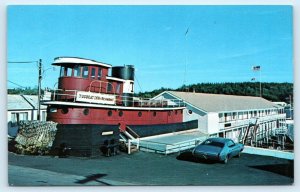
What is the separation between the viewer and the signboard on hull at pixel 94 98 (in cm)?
532

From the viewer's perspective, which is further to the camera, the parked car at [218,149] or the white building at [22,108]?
the parked car at [218,149]

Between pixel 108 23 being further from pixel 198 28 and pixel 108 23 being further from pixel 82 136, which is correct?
pixel 82 136

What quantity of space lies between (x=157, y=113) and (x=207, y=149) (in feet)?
2.92

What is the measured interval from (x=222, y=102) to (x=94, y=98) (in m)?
1.83

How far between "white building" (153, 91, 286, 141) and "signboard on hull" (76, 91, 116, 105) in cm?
67

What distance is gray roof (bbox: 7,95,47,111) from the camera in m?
5.12

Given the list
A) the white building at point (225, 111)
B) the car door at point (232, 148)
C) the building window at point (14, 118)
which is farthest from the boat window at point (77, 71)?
the car door at point (232, 148)

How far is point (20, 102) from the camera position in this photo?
5.19 metres

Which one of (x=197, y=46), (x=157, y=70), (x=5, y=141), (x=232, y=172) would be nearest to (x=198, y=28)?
(x=197, y=46)

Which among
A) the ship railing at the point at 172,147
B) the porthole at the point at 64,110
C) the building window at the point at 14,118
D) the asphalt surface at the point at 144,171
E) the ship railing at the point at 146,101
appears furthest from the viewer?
the ship railing at the point at 146,101

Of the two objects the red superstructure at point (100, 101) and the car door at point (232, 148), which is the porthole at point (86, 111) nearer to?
the red superstructure at point (100, 101)

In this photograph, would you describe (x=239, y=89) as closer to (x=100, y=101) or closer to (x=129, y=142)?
(x=129, y=142)

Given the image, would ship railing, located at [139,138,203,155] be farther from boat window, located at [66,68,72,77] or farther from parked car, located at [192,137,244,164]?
boat window, located at [66,68,72,77]

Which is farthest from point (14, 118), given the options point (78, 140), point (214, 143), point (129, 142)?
point (214, 143)
